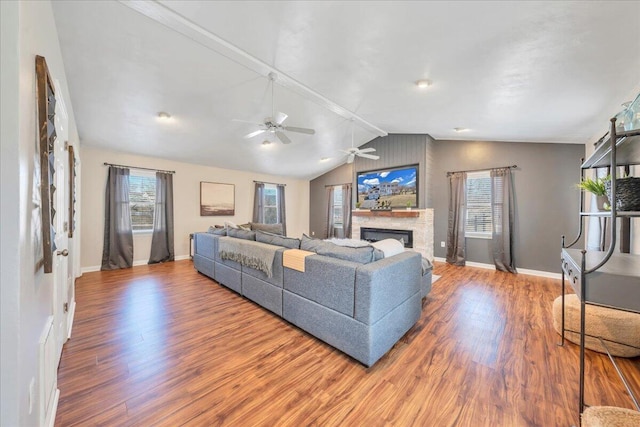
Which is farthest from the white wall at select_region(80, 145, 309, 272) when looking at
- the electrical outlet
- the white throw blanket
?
the electrical outlet

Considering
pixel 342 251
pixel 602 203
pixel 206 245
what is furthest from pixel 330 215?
pixel 602 203

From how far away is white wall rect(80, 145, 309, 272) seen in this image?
184 inches

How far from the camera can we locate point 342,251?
2.27m

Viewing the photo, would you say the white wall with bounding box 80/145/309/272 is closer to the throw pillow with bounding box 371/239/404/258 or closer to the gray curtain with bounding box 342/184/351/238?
the gray curtain with bounding box 342/184/351/238

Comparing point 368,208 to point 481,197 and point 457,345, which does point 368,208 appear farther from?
point 457,345

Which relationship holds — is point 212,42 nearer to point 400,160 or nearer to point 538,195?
point 400,160

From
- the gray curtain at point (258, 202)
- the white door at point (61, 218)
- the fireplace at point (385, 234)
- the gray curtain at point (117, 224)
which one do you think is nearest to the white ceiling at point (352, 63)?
the gray curtain at point (117, 224)

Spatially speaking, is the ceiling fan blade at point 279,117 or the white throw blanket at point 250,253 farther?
the ceiling fan blade at point 279,117

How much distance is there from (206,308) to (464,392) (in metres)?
2.77

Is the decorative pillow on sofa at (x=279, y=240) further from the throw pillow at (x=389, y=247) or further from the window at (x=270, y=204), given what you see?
the window at (x=270, y=204)

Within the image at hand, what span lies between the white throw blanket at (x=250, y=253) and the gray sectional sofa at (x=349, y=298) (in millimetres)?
→ 62

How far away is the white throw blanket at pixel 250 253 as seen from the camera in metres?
2.74

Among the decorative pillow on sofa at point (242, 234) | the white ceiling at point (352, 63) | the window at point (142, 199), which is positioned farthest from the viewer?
the window at point (142, 199)

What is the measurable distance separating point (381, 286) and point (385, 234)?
437 centimetres
